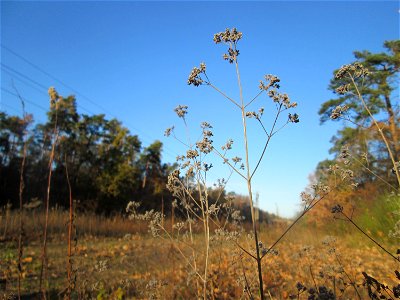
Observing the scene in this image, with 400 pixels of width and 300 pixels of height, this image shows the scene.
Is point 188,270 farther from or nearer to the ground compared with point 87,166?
nearer to the ground

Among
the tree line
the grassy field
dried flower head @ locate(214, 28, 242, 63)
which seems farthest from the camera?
the tree line

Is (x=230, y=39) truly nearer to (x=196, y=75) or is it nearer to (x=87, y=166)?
(x=196, y=75)

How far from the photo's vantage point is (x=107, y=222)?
1627 centimetres

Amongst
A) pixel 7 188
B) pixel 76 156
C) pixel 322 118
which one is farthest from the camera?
pixel 322 118

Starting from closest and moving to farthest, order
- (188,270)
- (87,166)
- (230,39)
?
1. (230,39)
2. (188,270)
3. (87,166)

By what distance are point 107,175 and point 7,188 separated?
713 cm

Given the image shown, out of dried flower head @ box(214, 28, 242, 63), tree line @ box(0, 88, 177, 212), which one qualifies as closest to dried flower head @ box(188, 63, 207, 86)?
dried flower head @ box(214, 28, 242, 63)

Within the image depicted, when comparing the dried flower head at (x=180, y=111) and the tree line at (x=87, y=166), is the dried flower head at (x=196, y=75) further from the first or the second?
the tree line at (x=87, y=166)

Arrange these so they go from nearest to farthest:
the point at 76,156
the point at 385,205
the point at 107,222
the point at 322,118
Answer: the point at 385,205 → the point at 107,222 → the point at 76,156 → the point at 322,118

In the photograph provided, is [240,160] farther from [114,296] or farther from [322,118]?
[322,118]

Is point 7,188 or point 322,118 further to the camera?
point 322,118

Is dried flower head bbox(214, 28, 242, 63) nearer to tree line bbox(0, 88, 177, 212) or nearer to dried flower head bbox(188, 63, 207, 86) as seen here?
dried flower head bbox(188, 63, 207, 86)

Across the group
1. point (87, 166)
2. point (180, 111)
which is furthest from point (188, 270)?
point (87, 166)

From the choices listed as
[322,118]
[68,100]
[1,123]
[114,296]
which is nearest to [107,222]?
[114,296]
